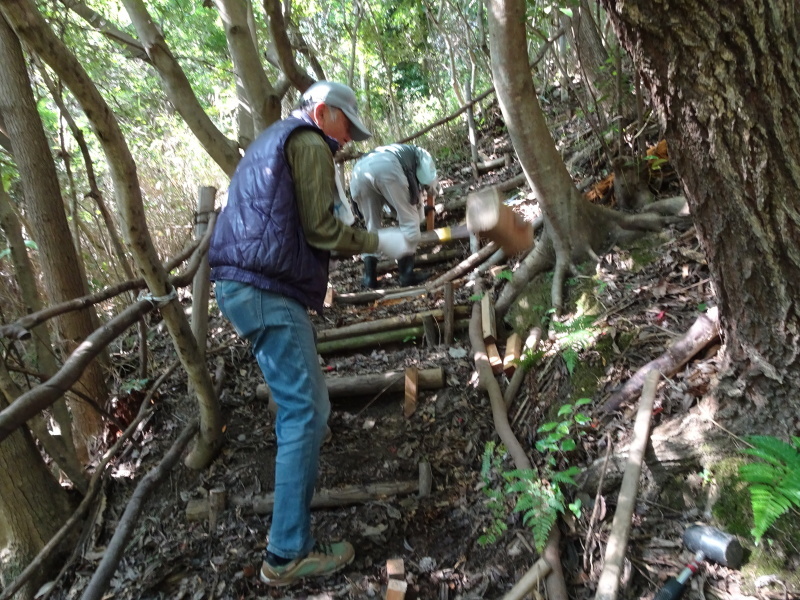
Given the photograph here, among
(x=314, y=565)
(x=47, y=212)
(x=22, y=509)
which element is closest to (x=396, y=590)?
(x=314, y=565)

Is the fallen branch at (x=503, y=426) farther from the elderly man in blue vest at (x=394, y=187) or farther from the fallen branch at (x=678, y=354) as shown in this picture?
the elderly man in blue vest at (x=394, y=187)

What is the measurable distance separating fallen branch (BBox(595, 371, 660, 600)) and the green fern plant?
385 millimetres

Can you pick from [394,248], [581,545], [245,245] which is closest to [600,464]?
[581,545]

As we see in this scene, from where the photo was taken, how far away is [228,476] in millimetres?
3230

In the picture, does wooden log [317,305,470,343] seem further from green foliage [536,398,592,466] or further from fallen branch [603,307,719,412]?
fallen branch [603,307,719,412]

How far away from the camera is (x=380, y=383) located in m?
3.69

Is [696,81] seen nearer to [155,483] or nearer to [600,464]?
[600,464]

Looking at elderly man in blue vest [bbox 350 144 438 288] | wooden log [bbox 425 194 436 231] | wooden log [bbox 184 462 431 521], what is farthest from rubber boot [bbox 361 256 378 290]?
wooden log [bbox 184 462 431 521]

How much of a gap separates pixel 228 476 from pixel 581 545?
6.69ft

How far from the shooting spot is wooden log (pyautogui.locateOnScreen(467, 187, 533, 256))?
3.04 meters

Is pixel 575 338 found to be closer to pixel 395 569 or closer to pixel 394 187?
pixel 395 569

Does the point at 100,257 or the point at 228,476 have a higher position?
the point at 100,257

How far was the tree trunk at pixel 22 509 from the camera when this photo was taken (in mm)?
2848

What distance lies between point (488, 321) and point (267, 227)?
2.15 metres
